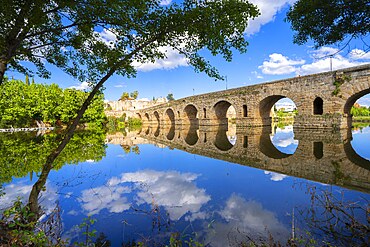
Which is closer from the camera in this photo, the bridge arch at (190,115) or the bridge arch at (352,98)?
the bridge arch at (352,98)

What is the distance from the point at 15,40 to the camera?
3521 millimetres

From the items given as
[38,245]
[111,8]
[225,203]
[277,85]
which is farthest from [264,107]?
[38,245]

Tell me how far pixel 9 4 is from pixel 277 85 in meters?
18.2

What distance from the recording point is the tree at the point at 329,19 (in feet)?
15.7

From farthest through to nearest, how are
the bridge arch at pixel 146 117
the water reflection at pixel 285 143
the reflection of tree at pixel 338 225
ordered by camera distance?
1. the bridge arch at pixel 146 117
2. the water reflection at pixel 285 143
3. the reflection of tree at pixel 338 225

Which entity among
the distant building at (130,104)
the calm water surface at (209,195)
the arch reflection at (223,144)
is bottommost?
the calm water surface at (209,195)

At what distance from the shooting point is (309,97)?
1592 centimetres

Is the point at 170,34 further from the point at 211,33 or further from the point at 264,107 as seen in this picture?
the point at 264,107

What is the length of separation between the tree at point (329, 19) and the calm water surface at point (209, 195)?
11.2ft

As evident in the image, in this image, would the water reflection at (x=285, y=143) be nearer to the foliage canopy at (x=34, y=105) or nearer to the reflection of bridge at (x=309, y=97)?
the reflection of bridge at (x=309, y=97)

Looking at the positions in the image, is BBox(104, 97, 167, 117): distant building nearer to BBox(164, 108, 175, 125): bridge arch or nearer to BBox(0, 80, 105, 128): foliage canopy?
BBox(164, 108, 175, 125): bridge arch

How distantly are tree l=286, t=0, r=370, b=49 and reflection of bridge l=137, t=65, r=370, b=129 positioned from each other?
1010 centimetres

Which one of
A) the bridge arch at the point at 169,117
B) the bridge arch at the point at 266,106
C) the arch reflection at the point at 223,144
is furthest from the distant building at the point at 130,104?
the arch reflection at the point at 223,144

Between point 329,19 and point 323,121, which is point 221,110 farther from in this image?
point 329,19
